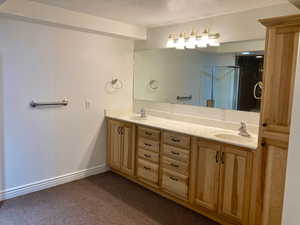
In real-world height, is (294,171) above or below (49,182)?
above

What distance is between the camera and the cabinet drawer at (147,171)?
3.25 m

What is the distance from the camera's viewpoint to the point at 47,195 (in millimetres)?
3188

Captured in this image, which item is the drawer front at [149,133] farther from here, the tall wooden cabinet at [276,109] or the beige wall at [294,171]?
the beige wall at [294,171]

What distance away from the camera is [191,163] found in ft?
9.23

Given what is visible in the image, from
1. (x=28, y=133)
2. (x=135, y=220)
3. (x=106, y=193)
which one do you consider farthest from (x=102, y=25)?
(x=135, y=220)

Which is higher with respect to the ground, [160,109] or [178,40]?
[178,40]

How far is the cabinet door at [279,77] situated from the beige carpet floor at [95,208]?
1.33m

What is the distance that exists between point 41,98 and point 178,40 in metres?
1.96

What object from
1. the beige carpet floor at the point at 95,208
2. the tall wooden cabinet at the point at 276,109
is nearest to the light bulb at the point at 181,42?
the tall wooden cabinet at the point at 276,109

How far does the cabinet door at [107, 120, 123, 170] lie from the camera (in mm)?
3746

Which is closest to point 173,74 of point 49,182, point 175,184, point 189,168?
point 189,168

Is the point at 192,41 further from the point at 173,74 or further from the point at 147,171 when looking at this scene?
the point at 147,171

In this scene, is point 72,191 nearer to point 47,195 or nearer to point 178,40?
point 47,195

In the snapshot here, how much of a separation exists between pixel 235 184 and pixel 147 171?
4.10ft
